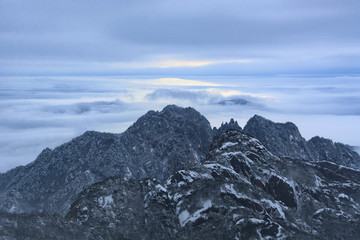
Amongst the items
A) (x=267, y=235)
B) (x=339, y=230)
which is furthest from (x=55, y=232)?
(x=339, y=230)

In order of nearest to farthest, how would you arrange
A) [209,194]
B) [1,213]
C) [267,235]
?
[267,235]
[1,213]
[209,194]

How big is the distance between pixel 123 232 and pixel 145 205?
21.5 m

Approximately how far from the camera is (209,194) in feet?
621

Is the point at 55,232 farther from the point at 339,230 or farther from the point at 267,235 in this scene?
the point at 339,230

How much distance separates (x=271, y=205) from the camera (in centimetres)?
19788

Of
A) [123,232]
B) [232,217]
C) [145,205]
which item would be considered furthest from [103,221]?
[232,217]

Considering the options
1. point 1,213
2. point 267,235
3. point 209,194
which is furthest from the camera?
point 209,194

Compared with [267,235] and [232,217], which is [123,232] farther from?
[267,235]

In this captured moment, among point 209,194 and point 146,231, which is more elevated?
point 209,194

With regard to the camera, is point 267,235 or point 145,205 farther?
point 145,205

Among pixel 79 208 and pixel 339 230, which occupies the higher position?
pixel 79 208

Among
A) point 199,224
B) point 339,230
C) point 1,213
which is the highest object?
point 1,213

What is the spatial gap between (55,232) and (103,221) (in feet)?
85.6

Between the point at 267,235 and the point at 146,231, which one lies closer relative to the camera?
the point at 267,235
